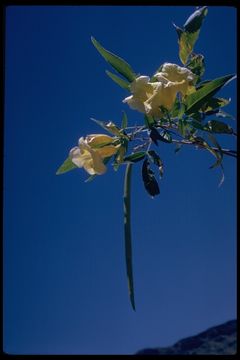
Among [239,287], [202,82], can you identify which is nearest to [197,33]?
[202,82]

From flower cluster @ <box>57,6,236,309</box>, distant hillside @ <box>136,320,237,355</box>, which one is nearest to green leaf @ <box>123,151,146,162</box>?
flower cluster @ <box>57,6,236,309</box>

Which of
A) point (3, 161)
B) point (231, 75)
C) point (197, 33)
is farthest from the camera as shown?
point (3, 161)

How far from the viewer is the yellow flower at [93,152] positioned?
27.4 inches

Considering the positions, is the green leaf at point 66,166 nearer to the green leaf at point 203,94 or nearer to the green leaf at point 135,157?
the green leaf at point 135,157

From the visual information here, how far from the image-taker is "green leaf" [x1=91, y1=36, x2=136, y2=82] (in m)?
0.75

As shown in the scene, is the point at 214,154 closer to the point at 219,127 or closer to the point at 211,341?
the point at 219,127

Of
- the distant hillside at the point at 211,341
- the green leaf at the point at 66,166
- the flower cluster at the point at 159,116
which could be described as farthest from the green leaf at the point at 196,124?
the distant hillside at the point at 211,341

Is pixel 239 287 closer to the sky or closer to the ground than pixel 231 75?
closer to the ground

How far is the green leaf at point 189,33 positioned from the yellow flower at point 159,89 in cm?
11

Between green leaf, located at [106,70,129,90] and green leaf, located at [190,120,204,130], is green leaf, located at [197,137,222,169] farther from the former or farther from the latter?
green leaf, located at [106,70,129,90]

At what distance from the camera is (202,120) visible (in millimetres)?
723

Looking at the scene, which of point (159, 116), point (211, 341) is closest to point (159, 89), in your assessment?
point (159, 116)
